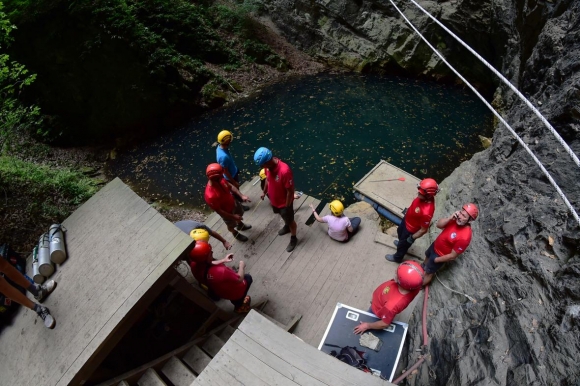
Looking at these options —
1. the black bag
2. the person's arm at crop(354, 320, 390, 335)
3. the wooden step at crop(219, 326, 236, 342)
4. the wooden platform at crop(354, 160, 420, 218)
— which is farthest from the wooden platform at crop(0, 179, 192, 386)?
the wooden platform at crop(354, 160, 420, 218)

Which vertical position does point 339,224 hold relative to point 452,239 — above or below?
below

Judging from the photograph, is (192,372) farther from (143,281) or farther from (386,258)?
(386,258)

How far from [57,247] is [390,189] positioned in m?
7.17

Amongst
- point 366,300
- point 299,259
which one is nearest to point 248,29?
point 299,259

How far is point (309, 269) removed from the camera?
5.98m

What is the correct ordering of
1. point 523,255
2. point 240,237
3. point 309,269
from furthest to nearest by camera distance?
point 240,237 → point 309,269 → point 523,255

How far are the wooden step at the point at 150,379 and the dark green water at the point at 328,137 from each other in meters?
7.08

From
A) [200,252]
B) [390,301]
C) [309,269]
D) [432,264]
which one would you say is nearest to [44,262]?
[200,252]

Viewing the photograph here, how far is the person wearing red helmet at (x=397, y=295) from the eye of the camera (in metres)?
3.48

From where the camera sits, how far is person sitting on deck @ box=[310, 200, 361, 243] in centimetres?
594

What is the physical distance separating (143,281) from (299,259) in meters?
3.26

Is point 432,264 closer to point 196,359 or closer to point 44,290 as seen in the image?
point 196,359

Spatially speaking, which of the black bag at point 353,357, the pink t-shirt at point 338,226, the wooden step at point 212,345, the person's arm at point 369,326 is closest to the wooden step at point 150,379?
the wooden step at point 212,345

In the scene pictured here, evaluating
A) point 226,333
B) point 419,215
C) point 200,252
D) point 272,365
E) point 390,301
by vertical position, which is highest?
point 419,215
